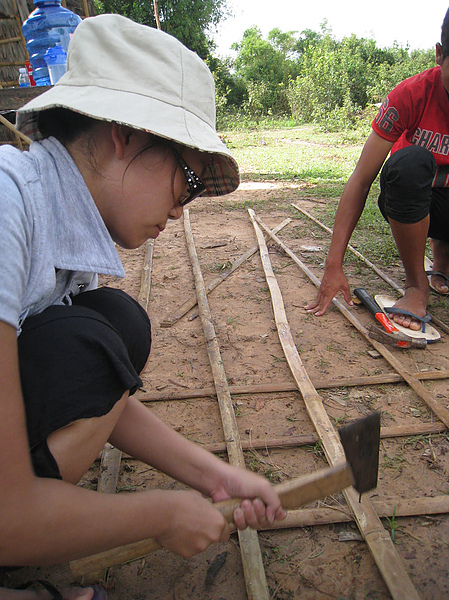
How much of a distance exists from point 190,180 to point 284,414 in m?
1.17

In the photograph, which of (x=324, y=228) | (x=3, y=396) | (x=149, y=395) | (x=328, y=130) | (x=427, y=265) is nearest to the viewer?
(x=3, y=396)

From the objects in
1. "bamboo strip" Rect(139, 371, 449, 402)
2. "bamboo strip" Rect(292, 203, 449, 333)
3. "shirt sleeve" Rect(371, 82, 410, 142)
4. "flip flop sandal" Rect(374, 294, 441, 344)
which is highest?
"shirt sleeve" Rect(371, 82, 410, 142)

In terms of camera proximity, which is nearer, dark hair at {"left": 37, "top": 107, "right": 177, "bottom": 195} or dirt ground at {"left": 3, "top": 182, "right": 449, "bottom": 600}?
dark hair at {"left": 37, "top": 107, "right": 177, "bottom": 195}

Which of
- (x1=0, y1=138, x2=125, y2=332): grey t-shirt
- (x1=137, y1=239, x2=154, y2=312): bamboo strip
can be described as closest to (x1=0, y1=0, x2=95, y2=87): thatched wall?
(x1=137, y1=239, x2=154, y2=312): bamboo strip

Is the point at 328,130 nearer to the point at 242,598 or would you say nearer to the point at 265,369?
the point at 265,369

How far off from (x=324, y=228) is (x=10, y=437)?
13.3ft

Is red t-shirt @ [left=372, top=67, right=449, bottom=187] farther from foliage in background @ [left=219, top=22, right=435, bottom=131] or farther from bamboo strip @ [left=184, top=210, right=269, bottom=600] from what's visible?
foliage in background @ [left=219, top=22, right=435, bottom=131]

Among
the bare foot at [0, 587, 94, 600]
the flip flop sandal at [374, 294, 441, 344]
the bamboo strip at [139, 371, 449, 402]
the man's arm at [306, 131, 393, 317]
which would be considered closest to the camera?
the bare foot at [0, 587, 94, 600]

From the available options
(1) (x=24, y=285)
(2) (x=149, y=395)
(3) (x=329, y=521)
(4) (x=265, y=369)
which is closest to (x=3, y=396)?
(1) (x=24, y=285)

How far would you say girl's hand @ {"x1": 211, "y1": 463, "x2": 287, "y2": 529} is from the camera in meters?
1.16

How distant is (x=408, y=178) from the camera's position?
254 cm

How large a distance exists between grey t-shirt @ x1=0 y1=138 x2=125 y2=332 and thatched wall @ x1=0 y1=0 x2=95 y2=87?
4.34m

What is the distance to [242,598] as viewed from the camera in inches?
47.9

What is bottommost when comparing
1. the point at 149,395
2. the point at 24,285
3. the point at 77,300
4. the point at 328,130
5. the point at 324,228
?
the point at 328,130
